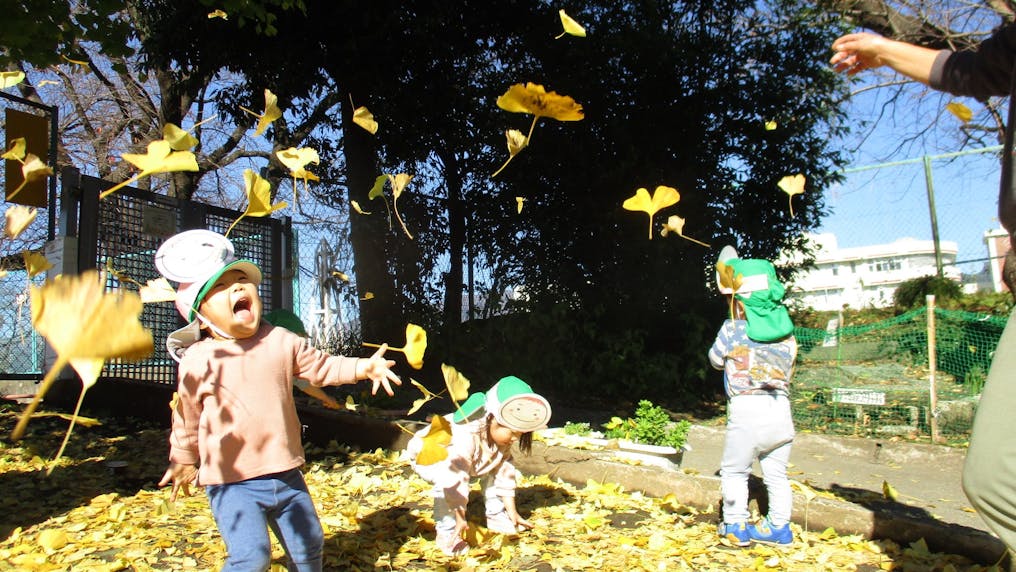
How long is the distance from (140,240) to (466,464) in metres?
5.17

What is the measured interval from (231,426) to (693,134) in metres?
7.43

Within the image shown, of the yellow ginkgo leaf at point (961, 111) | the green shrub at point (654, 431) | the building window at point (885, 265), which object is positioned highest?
the building window at point (885, 265)

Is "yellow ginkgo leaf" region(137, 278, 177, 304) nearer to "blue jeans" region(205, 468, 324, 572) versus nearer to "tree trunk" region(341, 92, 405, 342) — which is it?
"blue jeans" region(205, 468, 324, 572)

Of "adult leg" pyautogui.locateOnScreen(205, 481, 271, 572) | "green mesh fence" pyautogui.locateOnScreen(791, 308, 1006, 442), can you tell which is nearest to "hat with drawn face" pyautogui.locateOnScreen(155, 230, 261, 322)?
"adult leg" pyautogui.locateOnScreen(205, 481, 271, 572)

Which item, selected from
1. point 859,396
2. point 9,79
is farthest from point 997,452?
point 859,396

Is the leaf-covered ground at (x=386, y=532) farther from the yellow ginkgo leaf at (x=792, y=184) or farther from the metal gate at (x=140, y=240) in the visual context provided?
the metal gate at (x=140, y=240)

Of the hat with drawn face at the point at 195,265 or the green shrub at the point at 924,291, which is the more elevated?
the green shrub at the point at 924,291

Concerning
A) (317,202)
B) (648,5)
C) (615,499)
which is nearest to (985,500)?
(615,499)

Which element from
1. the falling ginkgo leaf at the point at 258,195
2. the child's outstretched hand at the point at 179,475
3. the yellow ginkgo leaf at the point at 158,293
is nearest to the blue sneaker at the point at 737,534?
the child's outstretched hand at the point at 179,475

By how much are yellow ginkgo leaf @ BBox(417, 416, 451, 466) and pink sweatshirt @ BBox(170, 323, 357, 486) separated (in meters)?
0.38

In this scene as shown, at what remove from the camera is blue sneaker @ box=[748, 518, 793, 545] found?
3.52 metres

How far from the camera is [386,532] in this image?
3662 mm

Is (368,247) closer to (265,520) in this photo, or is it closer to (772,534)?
(772,534)

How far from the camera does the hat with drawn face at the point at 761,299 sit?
3701 mm
